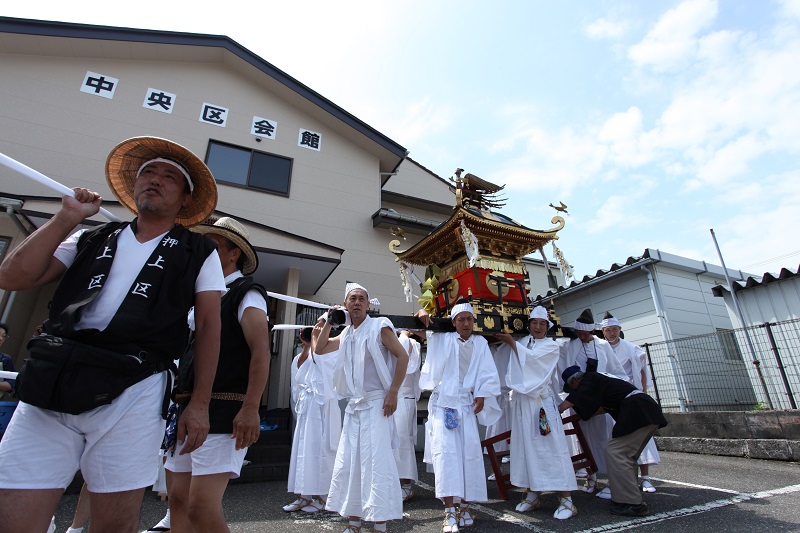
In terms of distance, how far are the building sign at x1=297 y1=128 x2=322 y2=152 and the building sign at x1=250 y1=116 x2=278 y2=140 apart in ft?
2.44

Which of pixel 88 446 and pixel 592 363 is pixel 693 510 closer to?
pixel 592 363

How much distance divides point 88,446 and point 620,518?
4.17 metres

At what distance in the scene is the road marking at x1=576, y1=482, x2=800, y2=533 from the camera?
11.1 ft

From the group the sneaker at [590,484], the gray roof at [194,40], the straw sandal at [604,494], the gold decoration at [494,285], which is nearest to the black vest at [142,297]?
the gold decoration at [494,285]

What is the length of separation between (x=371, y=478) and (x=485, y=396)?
4.86ft

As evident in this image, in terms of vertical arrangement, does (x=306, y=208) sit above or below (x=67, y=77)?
below

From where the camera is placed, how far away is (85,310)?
1.60 metres

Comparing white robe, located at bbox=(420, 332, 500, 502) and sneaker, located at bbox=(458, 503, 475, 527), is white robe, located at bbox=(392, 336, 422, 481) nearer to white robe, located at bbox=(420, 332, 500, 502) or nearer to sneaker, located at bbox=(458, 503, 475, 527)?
white robe, located at bbox=(420, 332, 500, 502)

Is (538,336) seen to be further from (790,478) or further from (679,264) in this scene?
(679,264)

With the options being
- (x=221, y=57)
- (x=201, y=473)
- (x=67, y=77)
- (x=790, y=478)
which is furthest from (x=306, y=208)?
(x=790, y=478)

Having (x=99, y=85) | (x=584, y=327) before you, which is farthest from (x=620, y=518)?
(x=99, y=85)

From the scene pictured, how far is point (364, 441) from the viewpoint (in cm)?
353

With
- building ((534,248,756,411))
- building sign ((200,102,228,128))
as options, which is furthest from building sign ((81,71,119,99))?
building ((534,248,756,411))

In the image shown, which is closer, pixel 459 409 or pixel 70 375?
pixel 70 375
